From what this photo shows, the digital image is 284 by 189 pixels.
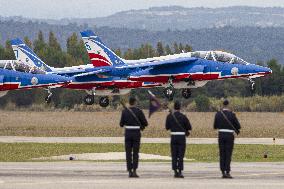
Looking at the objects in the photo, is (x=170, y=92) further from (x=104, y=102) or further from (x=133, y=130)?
(x=133, y=130)

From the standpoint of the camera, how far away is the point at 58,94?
114438mm

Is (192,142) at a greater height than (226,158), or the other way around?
(226,158)

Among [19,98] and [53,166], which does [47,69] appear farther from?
[53,166]

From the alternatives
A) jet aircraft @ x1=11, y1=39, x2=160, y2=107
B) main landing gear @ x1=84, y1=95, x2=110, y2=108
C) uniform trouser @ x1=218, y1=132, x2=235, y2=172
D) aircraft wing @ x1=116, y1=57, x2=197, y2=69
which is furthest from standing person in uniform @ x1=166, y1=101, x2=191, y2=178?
main landing gear @ x1=84, y1=95, x2=110, y2=108

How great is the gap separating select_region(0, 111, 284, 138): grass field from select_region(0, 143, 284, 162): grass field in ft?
45.9

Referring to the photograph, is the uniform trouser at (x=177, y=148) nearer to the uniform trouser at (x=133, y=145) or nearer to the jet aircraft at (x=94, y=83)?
the uniform trouser at (x=133, y=145)

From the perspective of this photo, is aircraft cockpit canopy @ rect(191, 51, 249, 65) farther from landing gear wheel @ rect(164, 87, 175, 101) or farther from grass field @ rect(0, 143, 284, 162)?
grass field @ rect(0, 143, 284, 162)

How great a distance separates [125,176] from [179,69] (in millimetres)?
47816

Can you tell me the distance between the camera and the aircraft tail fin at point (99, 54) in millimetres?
89375

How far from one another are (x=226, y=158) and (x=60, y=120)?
58.9 m

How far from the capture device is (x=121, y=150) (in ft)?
190

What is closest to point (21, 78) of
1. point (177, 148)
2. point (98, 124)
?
point (98, 124)

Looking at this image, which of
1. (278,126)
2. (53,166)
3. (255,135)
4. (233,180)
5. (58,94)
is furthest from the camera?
(58,94)

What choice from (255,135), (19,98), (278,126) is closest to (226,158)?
(255,135)
